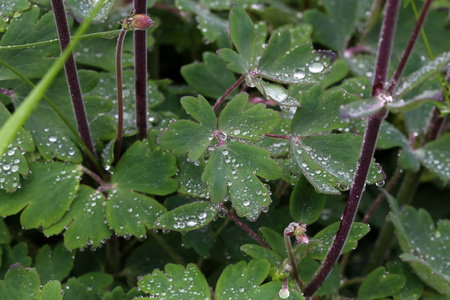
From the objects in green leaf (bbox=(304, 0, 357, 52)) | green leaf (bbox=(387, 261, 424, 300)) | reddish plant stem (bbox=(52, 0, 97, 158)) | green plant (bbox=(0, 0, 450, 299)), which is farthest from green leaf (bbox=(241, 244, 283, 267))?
green leaf (bbox=(304, 0, 357, 52))

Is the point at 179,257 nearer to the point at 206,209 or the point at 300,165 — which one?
the point at 206,209

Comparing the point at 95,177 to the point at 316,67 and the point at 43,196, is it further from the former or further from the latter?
the point at 316,67

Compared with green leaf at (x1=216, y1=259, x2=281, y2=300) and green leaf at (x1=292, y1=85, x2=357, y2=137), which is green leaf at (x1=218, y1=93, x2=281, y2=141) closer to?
green leaf at (x1=292, y1=85, x2=357, y2=137)

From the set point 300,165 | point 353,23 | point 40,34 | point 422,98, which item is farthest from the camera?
point 353,23

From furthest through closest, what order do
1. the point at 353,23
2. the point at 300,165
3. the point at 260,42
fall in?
the point at 353,23 < the point at 260,42 < the point at 300,165

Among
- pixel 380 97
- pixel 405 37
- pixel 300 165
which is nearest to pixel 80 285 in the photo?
pixel 300 165

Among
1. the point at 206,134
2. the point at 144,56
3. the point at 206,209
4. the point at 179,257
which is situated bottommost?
the point at 179,257

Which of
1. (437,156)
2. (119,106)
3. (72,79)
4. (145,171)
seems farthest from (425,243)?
(72,79)
